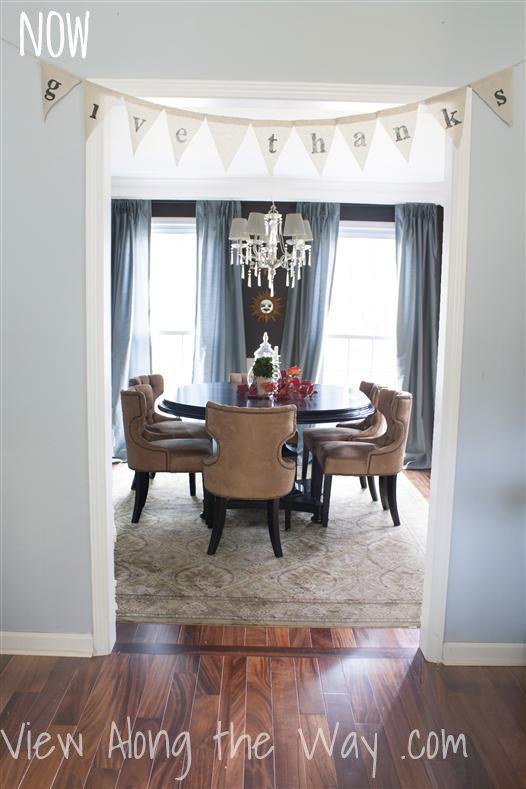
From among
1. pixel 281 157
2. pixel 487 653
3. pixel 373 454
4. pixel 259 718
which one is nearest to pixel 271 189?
pixel 281 157

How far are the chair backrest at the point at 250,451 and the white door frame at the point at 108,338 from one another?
2.85 feet

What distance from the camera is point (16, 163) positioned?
224 centimetres

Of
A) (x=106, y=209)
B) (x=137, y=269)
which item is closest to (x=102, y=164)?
(x=106, y=209)

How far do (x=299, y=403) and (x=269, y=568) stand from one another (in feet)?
3.54

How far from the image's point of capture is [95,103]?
7.30ft

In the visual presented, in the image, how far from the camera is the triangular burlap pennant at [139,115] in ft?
7.71

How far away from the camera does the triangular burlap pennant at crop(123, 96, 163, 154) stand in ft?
7.71

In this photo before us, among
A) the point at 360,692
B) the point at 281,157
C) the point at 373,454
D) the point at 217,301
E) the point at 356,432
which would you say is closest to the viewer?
the point at 360,692

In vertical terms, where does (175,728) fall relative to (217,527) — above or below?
below

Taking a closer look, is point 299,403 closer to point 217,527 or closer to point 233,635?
point 217,527

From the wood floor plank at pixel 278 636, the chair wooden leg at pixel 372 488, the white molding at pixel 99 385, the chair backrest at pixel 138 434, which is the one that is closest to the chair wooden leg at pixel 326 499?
the chair wooden leg at pixel 372 488

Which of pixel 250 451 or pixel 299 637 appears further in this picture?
pixel 250 451

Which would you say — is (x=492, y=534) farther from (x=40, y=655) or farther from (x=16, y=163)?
(x=16, y=163)

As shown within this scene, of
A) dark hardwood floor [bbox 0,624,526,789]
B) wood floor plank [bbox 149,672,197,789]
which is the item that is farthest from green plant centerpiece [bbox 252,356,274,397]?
wood floor plank [bbox 149,672,197,789]
